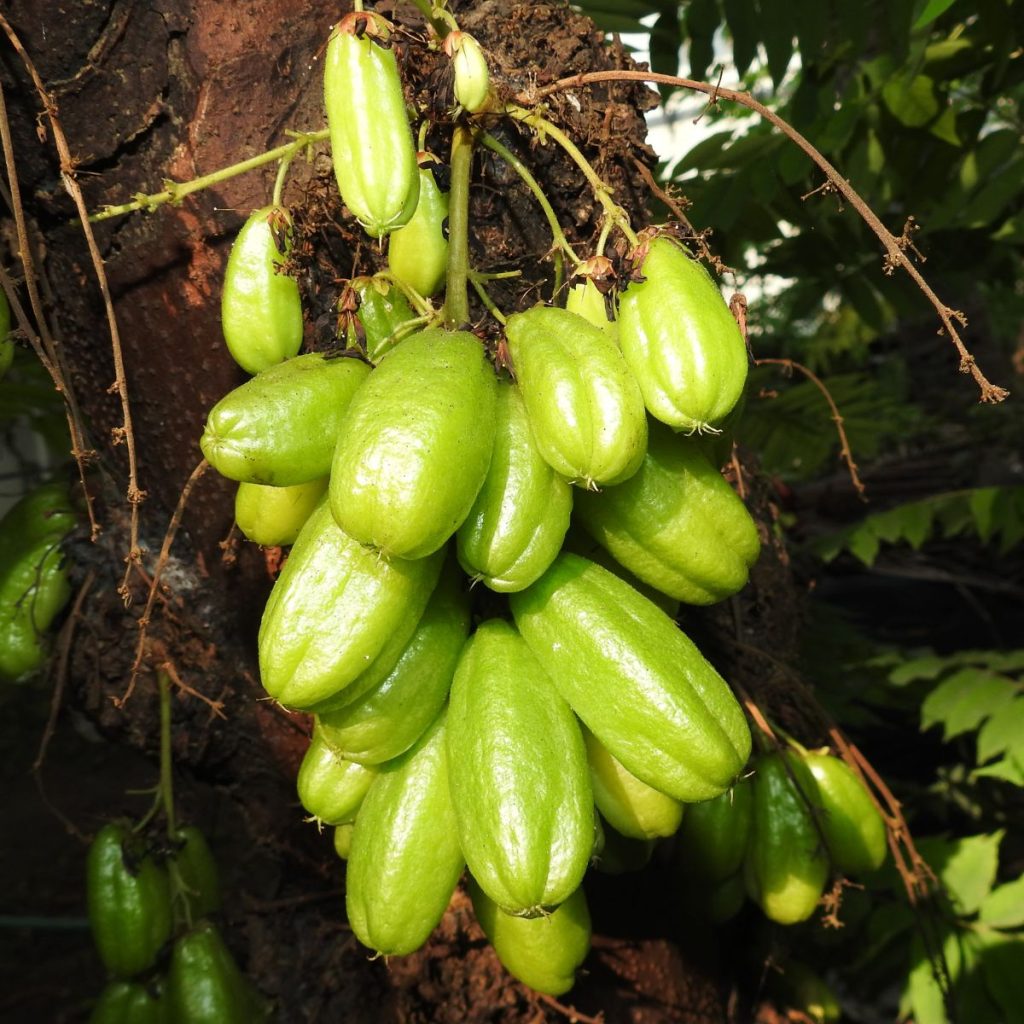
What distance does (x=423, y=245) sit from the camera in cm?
140

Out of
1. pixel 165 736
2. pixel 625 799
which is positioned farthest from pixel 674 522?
pixel 165 736

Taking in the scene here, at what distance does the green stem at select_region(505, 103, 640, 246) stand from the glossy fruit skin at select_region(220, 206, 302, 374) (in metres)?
0.35

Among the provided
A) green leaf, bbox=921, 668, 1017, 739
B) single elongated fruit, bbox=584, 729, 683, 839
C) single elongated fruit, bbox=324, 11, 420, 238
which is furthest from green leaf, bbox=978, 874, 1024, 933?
single elongated fruit, bbox=324, 11, 420, 238

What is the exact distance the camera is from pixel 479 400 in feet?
3.66

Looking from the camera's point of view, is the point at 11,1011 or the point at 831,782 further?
the point at 11,1011

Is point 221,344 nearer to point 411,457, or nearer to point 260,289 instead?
point 260,289

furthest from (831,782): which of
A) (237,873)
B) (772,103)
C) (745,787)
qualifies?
(237,873)

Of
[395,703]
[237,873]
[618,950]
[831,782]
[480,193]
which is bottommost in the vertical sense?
[237,873]

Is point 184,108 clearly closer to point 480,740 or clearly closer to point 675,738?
point 480,740

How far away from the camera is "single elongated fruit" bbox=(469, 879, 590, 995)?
4.78 feet

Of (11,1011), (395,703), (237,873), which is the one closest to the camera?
(395,703)

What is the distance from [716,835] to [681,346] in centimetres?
96

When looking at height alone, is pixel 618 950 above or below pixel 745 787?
below

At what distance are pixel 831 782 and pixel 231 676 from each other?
116 centimetres
